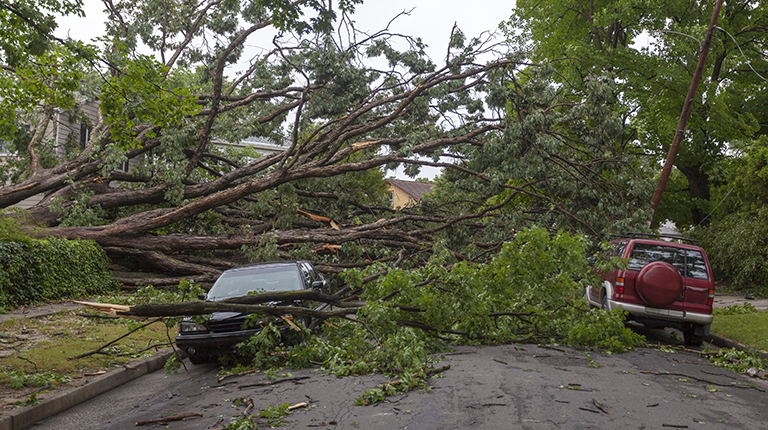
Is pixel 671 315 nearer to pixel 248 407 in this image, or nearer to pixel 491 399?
pixel 491 399

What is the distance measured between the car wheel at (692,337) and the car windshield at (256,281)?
23.3ft

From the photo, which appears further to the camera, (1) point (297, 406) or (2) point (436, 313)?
(2) point (436, 313)

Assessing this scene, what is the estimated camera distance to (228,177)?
1499 cm

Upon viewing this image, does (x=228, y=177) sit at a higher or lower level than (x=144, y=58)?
lower

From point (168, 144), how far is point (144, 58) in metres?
4.93

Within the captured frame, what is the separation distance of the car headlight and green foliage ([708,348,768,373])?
7.39m

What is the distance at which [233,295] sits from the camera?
8.88 m

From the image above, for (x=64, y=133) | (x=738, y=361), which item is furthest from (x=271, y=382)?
(x=64, y=133)

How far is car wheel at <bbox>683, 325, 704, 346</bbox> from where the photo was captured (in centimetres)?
1036

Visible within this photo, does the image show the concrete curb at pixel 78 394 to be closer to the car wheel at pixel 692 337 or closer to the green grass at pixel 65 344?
the green grass at pixel 65 344

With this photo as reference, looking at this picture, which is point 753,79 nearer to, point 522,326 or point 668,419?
point 522,326

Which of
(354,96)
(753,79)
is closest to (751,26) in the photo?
(753,79)

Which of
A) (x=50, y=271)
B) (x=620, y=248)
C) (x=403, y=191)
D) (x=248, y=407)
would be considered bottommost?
(x=248, y=407)

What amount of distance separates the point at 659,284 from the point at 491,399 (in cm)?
611
